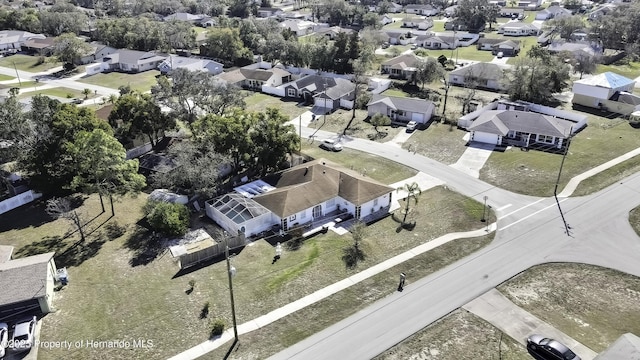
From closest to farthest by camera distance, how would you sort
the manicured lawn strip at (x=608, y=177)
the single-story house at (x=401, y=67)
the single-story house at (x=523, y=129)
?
1. the manicured lawn strip at (x=608, y=177)
2. the single-story house at (x=523, y=129)
3. the single-story house at (x=401, y=67)

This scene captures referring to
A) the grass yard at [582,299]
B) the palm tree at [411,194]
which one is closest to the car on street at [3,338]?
the palm tree at [411,194]

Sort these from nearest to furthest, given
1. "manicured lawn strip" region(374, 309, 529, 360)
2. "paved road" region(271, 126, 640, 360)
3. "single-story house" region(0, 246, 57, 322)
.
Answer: "manicured lawn strip" region(374, 309, 529, 360) → "paved road" region(271, 126, 640, 360) → "single-story house" region(0, 246, 57, 322)

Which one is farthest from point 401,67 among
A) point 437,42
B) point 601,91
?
point 601,91

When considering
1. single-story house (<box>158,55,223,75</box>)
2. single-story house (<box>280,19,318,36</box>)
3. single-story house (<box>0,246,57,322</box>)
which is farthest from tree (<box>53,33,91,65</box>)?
single-story house (<box>0,246,57,322</box>)

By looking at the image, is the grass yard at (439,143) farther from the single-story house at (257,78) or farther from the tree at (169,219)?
the single-story house at (257,78)

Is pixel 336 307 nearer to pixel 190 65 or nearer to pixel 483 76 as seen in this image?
pixel 483 76

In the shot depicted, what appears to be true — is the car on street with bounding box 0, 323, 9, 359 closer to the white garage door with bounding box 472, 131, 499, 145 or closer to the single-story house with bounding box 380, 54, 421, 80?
the white garage door with bounding box 472, 131, 499, 145
